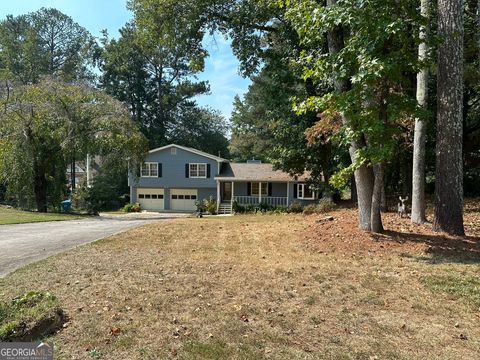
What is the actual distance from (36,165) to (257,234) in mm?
17738

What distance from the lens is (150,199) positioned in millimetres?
34500

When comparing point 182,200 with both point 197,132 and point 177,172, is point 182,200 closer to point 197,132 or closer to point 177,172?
point 177,172

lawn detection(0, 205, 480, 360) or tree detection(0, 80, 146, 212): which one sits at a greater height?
tree detection(0, 80, 146, 212)

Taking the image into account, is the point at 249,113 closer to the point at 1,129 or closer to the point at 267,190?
the point at 267,190

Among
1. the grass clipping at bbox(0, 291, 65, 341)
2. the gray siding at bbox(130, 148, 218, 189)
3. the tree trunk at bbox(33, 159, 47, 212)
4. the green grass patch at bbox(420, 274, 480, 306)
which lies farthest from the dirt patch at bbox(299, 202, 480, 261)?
the gray siding at bbox(130, 148, 218, 189)

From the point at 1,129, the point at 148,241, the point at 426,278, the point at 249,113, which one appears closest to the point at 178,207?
the point at 249,113

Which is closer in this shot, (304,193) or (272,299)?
(272,299)

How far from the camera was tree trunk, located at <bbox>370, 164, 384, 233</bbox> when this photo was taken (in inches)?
339

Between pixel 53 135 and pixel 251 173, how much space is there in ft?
51.6

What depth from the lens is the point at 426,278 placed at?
5.54m

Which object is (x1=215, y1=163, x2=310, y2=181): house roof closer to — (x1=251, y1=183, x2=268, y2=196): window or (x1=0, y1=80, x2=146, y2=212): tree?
(x1=251, y1=183, x2=268, y2=196): window

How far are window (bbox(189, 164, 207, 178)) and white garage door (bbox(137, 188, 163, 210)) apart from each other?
3655mm

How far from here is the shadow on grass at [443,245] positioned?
6.64 m

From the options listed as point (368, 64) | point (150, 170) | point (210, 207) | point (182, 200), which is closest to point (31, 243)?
point (368, 64)
